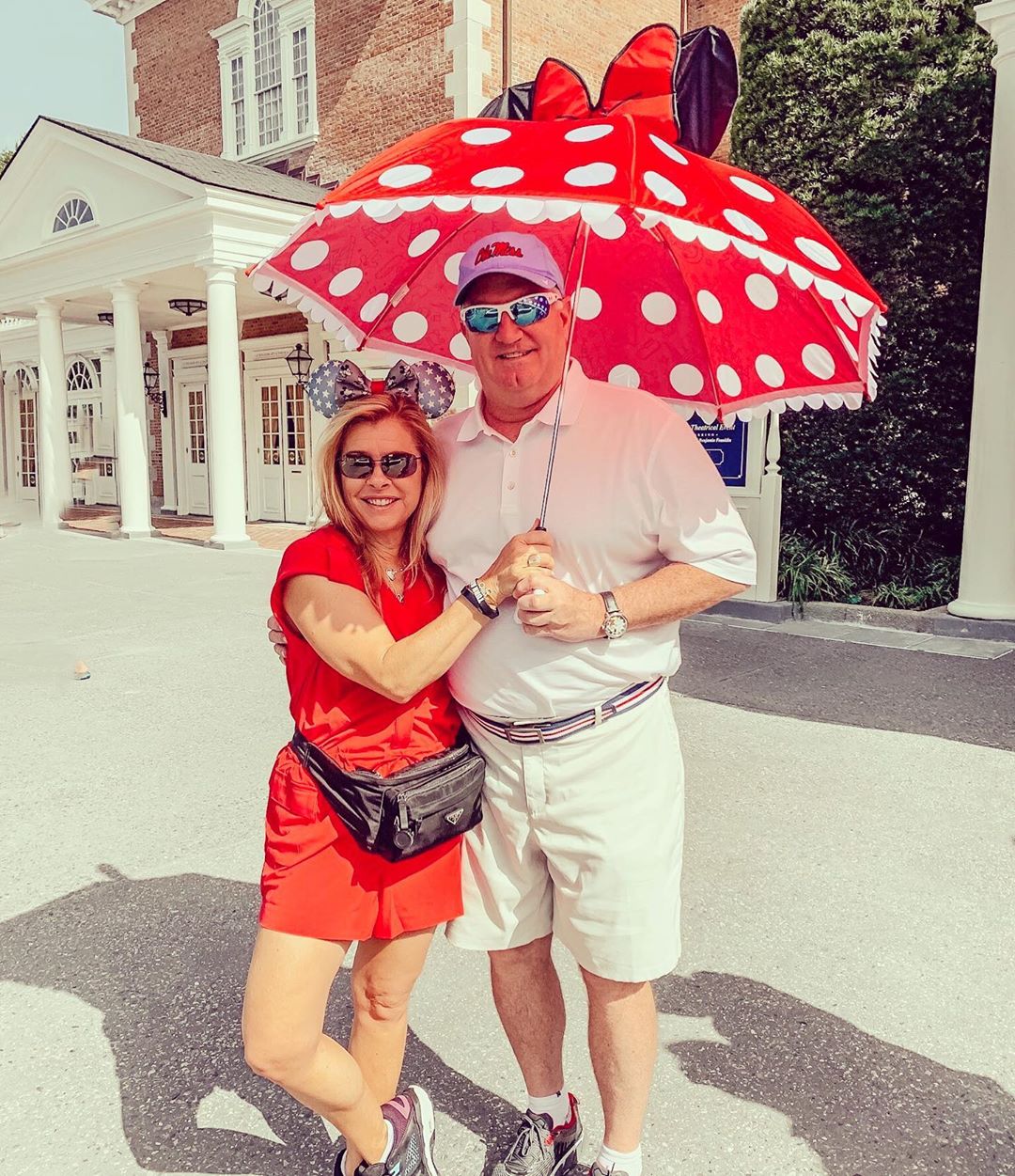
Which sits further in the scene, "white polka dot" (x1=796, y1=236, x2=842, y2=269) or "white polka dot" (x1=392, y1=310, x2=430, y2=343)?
"white polka dot" (x1=392, y1=310, x2=430, y2=343)

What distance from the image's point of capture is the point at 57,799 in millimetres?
4449

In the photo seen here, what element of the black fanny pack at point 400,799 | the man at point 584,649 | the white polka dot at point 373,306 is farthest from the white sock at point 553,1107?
the white polka dot at point 373,306

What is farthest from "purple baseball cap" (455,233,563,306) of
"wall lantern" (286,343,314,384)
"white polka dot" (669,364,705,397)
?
"wall lantern" (286,343,314,384)

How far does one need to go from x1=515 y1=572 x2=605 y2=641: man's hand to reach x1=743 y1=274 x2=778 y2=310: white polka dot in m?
0.87

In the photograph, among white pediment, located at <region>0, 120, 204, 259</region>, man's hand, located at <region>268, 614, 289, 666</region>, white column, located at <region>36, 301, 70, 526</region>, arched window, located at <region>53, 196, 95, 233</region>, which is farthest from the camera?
white column, located at <region>36, 301, 70, 526</region>

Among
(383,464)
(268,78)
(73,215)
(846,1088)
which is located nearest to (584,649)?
(383,464)

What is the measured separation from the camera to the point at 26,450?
961 inches

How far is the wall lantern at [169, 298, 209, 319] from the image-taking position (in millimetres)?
Answer: 16016

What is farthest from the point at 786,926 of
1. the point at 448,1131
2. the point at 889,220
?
the point at 889,220

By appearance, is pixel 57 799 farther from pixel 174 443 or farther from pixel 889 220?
pixel 174 443

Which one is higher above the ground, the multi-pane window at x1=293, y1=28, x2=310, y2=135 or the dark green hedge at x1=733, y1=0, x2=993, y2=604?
the multi-pane window at x1=293, y1=28, x2=310, y2=135

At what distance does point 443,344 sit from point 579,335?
34 centimetres

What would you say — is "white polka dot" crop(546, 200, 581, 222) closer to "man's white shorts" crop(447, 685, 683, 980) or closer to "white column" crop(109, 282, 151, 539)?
"man's white shorts" crop(447, 685, 683, 980)

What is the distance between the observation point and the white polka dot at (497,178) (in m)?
1.66
